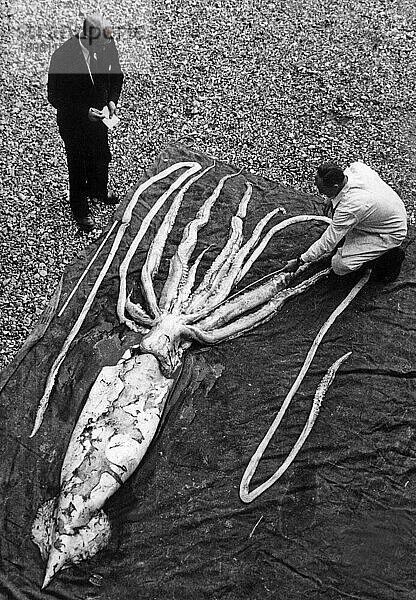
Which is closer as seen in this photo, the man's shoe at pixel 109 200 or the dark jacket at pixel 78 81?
the dark jacket at pixel 78 81

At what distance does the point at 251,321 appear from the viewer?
4512 millimetres

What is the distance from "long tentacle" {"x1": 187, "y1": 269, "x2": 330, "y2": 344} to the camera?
4363mm

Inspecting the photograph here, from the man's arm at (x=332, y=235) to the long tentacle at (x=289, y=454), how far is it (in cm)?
79

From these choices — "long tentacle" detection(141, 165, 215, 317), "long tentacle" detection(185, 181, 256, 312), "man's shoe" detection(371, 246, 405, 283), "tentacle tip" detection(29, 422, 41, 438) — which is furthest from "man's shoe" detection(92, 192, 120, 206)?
"tentacle tip" detection(29, 422, 41, 438)

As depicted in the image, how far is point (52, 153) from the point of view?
6699 mm

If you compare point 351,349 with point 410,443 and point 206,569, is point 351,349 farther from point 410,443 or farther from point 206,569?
point 206,569

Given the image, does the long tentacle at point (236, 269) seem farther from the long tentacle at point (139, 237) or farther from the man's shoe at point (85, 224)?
the man's shoe at point (85, 224)

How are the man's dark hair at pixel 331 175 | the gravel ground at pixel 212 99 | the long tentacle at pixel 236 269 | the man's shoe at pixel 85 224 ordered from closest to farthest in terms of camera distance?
1. the man's dark hair at pixel 331 175
2. the long tentacle at pixel 236 269
3. the man's shoe at pixel 85 224
4. the gravel ground at pixel 212 99

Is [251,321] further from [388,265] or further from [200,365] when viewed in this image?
[388,265]

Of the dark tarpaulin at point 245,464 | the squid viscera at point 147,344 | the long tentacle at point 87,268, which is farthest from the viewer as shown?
the long tentacle at point 87,268

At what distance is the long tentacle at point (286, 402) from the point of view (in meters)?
3.82

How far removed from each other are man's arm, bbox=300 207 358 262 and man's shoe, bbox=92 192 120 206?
2.11 meters

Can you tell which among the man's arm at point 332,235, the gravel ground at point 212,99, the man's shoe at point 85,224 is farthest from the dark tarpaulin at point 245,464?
the gravel ground at point 212,99

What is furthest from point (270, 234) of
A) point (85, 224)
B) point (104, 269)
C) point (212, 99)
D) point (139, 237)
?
point (212, 99)
